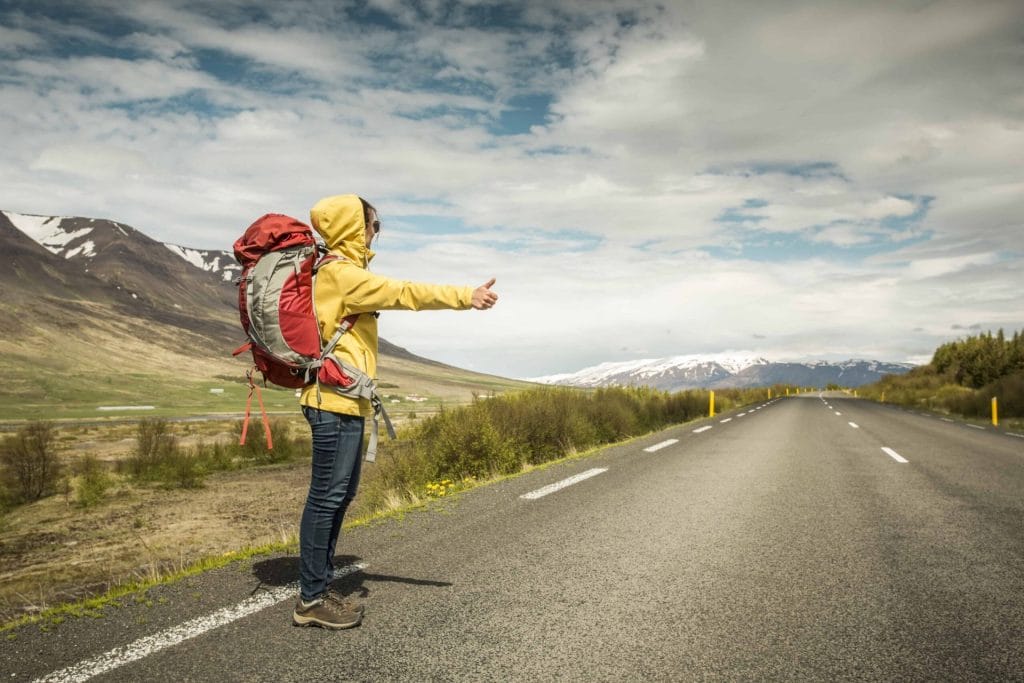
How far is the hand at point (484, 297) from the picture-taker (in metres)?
3.23

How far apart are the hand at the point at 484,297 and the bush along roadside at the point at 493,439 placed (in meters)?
3.75

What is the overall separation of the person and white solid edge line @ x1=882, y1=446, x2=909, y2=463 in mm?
9313

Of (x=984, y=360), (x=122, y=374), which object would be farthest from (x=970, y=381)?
(x=122, y=374)

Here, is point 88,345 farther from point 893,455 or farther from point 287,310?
point 287,310

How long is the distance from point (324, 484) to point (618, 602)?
175 cm

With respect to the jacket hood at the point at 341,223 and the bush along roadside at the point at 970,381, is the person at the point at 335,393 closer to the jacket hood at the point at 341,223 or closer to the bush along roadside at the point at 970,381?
the jacket hood at the point at 341,223

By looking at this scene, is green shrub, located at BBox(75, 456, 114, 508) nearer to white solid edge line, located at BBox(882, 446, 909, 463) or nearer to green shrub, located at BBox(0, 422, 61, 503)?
green shrub, located at BBox(0, 422, 61, 503)

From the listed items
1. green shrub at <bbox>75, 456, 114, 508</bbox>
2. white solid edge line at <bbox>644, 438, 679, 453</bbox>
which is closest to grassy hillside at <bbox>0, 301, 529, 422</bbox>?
green shrub at <bbox>75, 456, 114, 508</bbox>

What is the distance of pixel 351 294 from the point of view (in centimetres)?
313

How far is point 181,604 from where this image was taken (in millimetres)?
3500

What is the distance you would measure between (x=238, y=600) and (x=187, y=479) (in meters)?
16.5

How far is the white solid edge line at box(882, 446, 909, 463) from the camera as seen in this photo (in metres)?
9.86

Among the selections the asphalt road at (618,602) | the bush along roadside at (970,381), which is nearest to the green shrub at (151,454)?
the asphalt road at (618,602)

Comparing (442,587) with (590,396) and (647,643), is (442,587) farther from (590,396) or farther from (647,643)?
(590,396)
